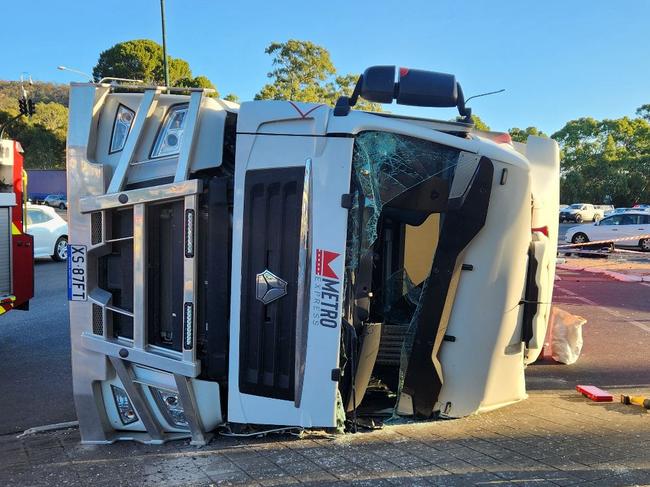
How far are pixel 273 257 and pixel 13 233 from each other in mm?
4050

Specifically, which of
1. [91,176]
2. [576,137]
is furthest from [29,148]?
[91,176]

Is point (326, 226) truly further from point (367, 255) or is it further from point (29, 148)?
point (29, 148)

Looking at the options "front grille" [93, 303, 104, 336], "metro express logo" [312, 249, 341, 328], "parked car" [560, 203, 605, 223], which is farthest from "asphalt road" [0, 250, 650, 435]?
"parked car" [560, 203, 605, 223]

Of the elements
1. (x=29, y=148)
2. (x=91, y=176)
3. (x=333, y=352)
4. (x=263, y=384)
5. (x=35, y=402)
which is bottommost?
(x=35, y=402)

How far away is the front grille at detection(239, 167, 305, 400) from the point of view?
3.11 meters

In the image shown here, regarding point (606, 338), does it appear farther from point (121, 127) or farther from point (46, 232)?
point (46, 232)

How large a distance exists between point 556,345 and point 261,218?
3.87 meters

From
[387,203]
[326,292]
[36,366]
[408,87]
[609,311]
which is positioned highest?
[408,87]

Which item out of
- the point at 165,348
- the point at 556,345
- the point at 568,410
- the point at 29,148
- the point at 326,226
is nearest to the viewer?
the point at 326,226

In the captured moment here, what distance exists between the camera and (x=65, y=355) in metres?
5.99

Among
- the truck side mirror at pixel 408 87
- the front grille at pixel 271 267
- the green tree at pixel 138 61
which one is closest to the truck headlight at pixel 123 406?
the front grille at pixel 271 267

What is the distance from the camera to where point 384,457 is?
10.4 ft

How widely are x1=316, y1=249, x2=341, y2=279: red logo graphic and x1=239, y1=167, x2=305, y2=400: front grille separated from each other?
0.13 metres

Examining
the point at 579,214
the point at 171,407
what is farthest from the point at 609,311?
the point at 579,214
